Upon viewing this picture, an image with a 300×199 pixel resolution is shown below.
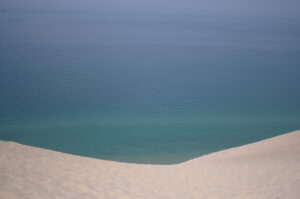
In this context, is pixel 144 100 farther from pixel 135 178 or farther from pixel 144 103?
pixel 135 178

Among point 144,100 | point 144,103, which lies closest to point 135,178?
point 144,103

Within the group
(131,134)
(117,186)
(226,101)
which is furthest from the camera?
(226,101)

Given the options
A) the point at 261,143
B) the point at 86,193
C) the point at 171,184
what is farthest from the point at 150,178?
the point at 261,143

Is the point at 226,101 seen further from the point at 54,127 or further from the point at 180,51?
the point at 180,51

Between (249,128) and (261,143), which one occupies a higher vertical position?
(249,128)

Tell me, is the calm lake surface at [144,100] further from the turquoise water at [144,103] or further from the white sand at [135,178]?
the white sand at [135,178]

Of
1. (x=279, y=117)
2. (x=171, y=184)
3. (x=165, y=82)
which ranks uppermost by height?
(x=165, y=82)

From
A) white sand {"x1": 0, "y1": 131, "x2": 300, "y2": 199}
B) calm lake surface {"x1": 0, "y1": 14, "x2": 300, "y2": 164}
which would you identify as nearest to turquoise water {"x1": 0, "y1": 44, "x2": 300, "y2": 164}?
calm lake surface {"x1": 0, "y1": 14, "x2": 300, "y2": 164}
